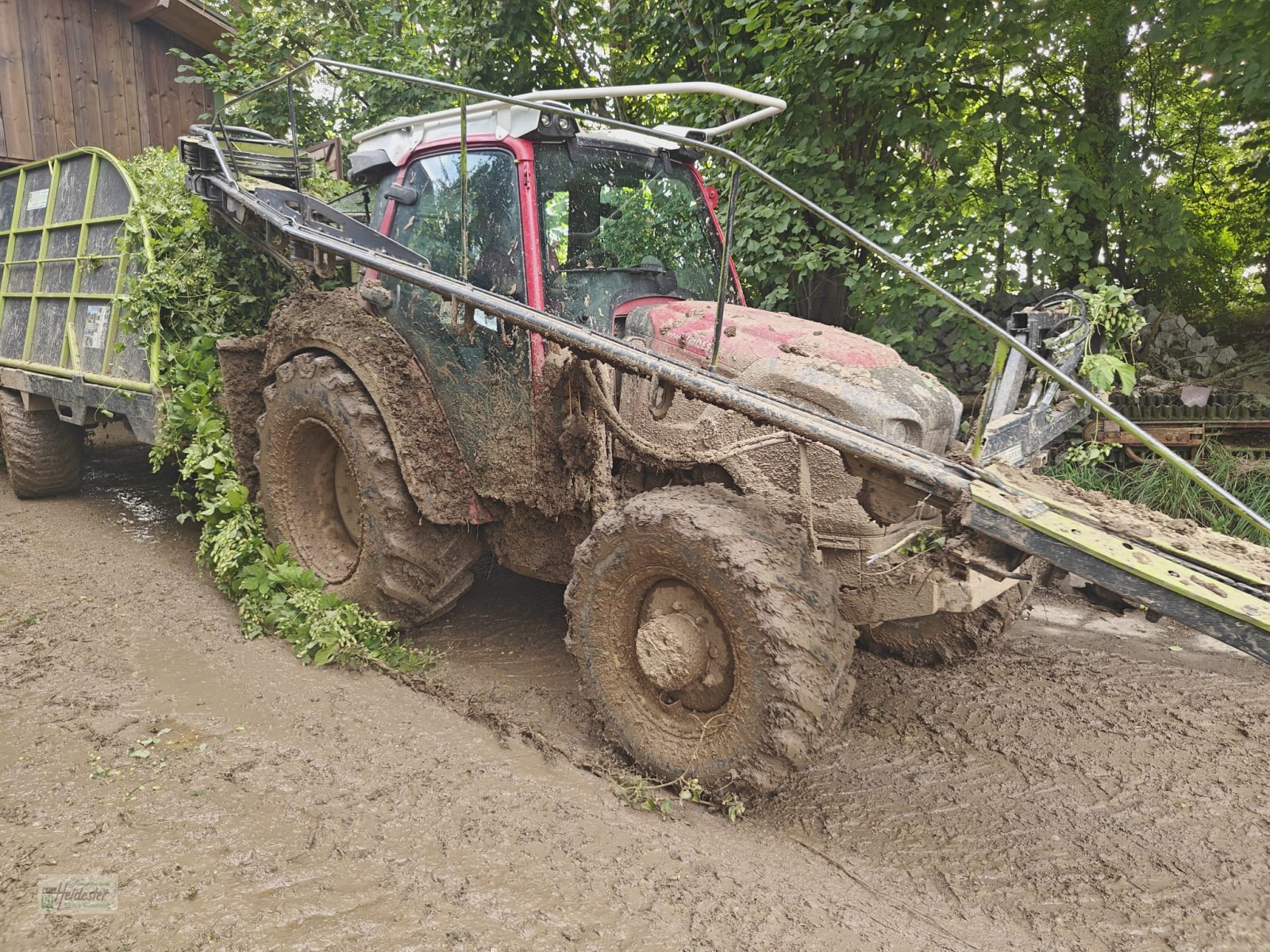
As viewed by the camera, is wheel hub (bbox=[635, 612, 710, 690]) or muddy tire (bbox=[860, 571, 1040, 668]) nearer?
wheel hub (bbox=[635, 612, 710, 690])

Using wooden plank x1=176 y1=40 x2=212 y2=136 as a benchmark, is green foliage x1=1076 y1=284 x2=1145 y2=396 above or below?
below

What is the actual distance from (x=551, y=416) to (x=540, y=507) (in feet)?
1.23

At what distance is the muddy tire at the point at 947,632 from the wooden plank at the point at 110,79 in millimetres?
9399

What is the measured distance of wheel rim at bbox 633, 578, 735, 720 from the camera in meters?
2.80

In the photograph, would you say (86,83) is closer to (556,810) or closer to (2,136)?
(2,136)

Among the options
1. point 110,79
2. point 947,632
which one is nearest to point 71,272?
point 110,79

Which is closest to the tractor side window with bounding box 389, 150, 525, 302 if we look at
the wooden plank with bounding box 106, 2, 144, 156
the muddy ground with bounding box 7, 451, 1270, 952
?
the muddy ground with bounding box 7, 451, 1270, 952

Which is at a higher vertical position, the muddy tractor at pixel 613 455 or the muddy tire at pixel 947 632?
the muddy tractor at pixel 613 455

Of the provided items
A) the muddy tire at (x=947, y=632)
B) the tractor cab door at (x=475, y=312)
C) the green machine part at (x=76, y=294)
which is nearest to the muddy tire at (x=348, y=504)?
the tractor cab door at (x=475, y=312)

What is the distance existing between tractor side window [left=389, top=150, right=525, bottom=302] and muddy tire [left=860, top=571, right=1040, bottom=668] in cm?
213

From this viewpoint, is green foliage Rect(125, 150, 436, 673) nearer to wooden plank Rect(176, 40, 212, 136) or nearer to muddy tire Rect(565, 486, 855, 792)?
muddy tire Rect(565, 486, 855, 792)

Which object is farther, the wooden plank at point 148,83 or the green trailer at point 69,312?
the wooden plank at point 148,83

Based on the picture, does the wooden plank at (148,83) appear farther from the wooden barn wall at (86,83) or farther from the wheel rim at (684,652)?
the wheel rim at (684,652)

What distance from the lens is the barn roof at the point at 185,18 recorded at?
8930mm
